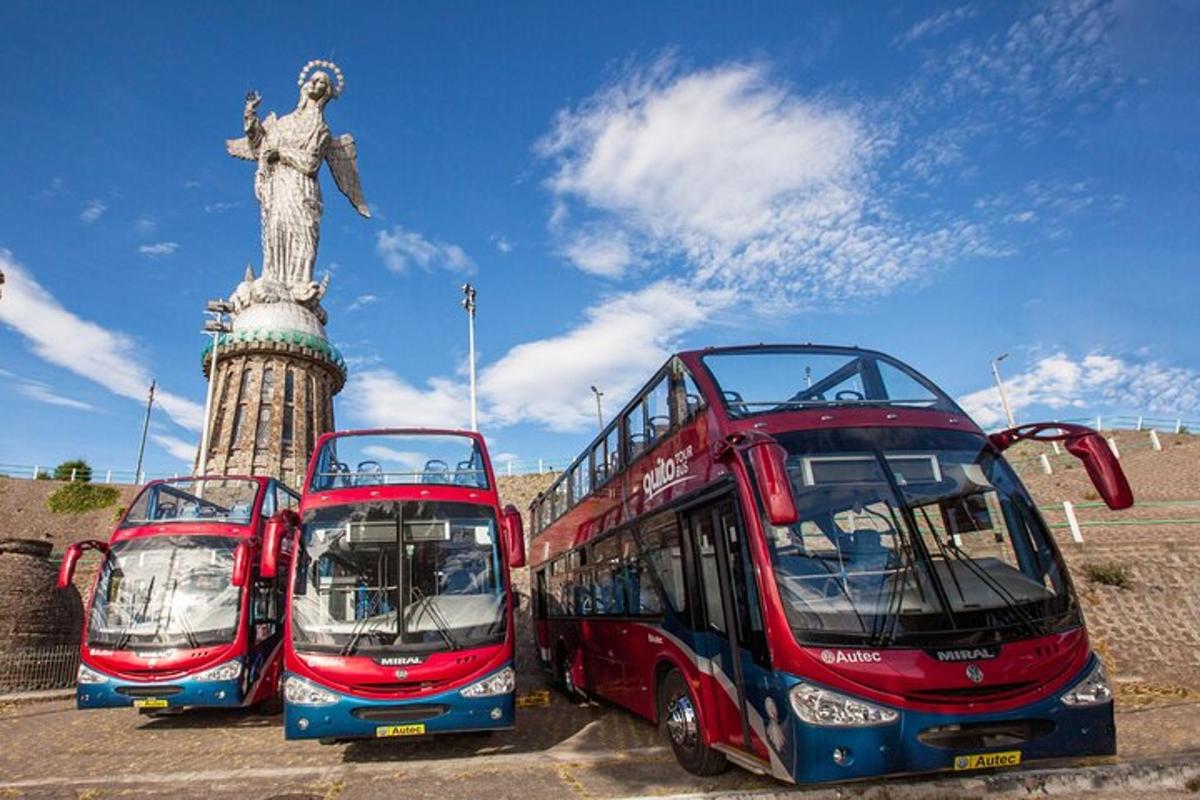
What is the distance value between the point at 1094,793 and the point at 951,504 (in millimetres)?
2263

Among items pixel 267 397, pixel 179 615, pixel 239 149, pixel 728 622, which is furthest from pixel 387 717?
pixel 239 149

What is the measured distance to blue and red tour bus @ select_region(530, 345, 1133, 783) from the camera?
4.59m

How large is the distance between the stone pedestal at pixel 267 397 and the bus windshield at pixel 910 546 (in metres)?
29.9

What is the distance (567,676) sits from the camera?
12008 millimetres

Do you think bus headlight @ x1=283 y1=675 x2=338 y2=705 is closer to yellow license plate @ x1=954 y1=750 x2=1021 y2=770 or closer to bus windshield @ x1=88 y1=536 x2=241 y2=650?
bus windshield @ x1=88 y1=536 x2=241 y2=650

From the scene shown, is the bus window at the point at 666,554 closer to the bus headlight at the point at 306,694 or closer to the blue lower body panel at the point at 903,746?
the blue lower body panel at the point at 903,746

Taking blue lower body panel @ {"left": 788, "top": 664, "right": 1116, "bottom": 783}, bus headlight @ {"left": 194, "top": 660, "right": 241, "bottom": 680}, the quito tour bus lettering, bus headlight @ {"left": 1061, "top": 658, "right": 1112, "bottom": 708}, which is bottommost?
blue lower body panel @ {"left": 788, "top": 664, "right": 1116, "bottom": 783}

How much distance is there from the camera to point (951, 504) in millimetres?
5355

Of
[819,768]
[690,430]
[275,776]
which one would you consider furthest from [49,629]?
[819,768]

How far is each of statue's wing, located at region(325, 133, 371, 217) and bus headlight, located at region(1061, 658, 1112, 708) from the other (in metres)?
37.7

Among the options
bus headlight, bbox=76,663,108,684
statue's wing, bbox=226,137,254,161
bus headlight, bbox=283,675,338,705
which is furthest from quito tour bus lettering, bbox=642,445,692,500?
statue's wing, bbox=226,137,254,161

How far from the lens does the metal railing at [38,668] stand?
15523mm

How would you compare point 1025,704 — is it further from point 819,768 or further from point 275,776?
point 275,776

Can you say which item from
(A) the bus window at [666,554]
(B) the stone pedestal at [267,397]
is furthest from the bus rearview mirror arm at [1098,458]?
(B) the stone pedestal at [267,397]
